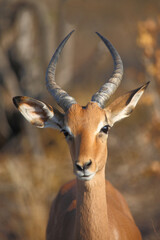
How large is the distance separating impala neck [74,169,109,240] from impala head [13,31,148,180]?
0.60 ft

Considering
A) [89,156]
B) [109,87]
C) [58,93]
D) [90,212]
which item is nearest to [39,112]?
[58,93]

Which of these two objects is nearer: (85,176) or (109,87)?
(85,176)

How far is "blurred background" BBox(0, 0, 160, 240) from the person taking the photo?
24.6ft

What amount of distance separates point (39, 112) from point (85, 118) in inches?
29.0

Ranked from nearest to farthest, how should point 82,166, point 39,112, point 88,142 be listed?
point 82,166, point 88,142, point 39,112

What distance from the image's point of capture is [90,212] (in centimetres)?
375

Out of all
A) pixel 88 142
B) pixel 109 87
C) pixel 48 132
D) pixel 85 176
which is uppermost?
pixel 109 87

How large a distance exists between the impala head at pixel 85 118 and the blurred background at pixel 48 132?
2584 mm

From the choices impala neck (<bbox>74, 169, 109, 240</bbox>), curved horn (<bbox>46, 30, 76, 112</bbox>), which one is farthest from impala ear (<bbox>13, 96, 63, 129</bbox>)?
impala neck (<bbox>74, 169, 109, 240</bbox>)

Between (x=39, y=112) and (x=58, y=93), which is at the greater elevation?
(x=58, y=93)

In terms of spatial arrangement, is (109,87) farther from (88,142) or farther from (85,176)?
(85,176)

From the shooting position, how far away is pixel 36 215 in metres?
7.02

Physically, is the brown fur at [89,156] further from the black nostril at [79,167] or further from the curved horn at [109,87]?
the curved horn at [109,87]

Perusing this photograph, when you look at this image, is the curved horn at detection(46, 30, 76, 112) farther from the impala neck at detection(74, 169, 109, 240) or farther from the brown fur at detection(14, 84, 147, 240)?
the impala neck at detection(74, 169, 109, 240)
